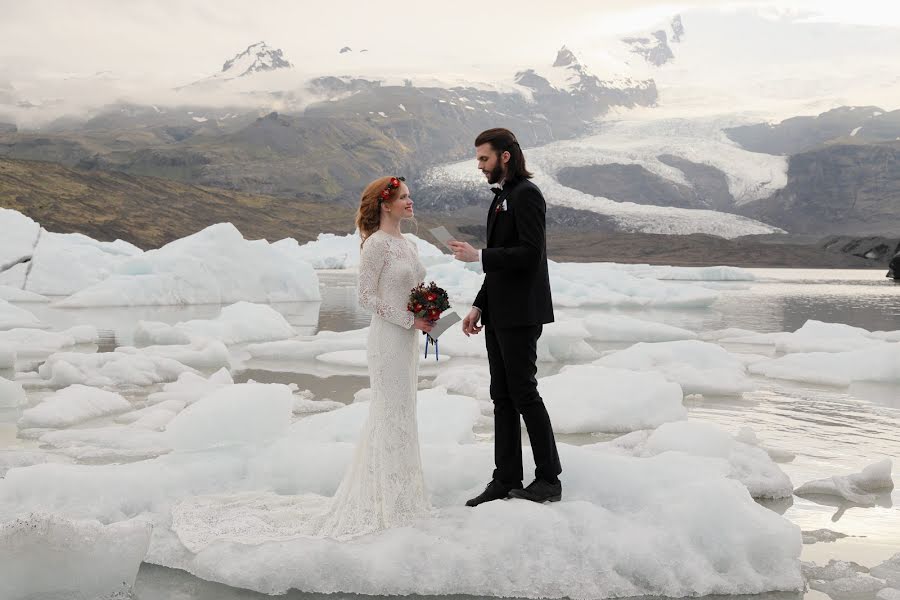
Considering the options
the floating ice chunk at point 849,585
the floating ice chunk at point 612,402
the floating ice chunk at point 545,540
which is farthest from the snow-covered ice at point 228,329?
the floating ice chunk at point 849,585

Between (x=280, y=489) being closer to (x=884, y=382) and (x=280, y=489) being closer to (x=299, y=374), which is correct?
(x=299, y=374)

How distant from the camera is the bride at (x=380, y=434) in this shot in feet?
12.9

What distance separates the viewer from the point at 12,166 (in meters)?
57.9

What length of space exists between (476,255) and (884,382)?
8.24 metres

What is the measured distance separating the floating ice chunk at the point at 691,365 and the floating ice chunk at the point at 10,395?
6.52 m

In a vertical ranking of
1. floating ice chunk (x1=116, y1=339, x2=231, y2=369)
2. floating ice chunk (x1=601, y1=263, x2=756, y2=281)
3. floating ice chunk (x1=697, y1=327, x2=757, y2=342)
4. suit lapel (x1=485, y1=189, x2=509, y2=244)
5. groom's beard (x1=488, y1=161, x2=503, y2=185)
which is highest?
groom's beard (x1=488, y1=161, x2=503, y2=185)

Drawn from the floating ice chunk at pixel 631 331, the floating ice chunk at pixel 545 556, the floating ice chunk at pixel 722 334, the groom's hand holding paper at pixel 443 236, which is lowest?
the floating ice chunk at pixel 722 334

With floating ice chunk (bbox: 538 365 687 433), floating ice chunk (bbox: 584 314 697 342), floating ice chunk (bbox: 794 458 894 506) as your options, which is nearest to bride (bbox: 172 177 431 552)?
floating ice chunk (bbox: 794 458 894 506)

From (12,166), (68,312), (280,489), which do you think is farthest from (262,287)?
(12,166)

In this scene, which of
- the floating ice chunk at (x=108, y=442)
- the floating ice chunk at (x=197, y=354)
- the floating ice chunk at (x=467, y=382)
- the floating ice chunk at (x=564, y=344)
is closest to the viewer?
the floating ice chunk at (x=108, y=442)

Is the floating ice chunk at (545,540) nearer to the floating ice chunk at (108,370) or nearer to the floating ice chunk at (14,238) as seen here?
the floating ice chunk at (108,370)

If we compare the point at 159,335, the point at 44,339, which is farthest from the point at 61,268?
the point at 159,335

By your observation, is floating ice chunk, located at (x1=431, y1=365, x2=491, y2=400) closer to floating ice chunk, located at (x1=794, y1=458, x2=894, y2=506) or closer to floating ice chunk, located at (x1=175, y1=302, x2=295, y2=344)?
floating ice chunk, located at (x1=794, y1=458, x2=894, y2=506)

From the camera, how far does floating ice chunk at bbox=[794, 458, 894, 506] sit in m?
5.07
